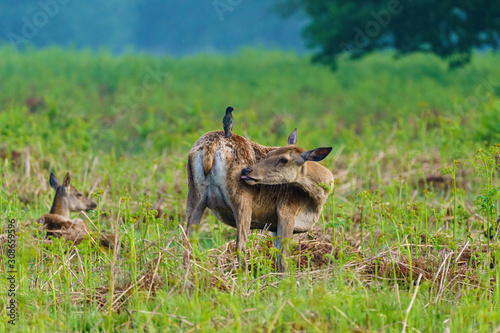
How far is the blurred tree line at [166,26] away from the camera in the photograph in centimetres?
5475

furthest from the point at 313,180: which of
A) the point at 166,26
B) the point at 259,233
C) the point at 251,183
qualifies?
the point at 166,26

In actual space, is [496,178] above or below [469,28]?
below

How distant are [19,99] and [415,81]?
12913 millimetres

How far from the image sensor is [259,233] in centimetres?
674

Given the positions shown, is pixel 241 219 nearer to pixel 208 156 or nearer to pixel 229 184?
pixel 229 184

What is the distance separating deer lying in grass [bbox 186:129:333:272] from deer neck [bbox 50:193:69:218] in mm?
2593

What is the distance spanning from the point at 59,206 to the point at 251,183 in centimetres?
311

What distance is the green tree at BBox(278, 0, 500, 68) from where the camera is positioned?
19.1 meters

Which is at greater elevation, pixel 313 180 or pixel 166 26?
pixel 166 26

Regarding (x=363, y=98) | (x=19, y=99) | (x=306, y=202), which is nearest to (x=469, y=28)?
(x=363, y=98)

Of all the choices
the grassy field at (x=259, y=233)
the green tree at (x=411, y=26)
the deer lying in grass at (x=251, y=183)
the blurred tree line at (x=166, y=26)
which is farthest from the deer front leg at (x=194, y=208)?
the blurred tree line at (x=166, y=26)

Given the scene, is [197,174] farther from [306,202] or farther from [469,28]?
[469,28]

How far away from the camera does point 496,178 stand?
9.50 metres

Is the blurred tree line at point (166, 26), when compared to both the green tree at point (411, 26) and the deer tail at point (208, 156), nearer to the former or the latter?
the green tree at point (411, 26)
